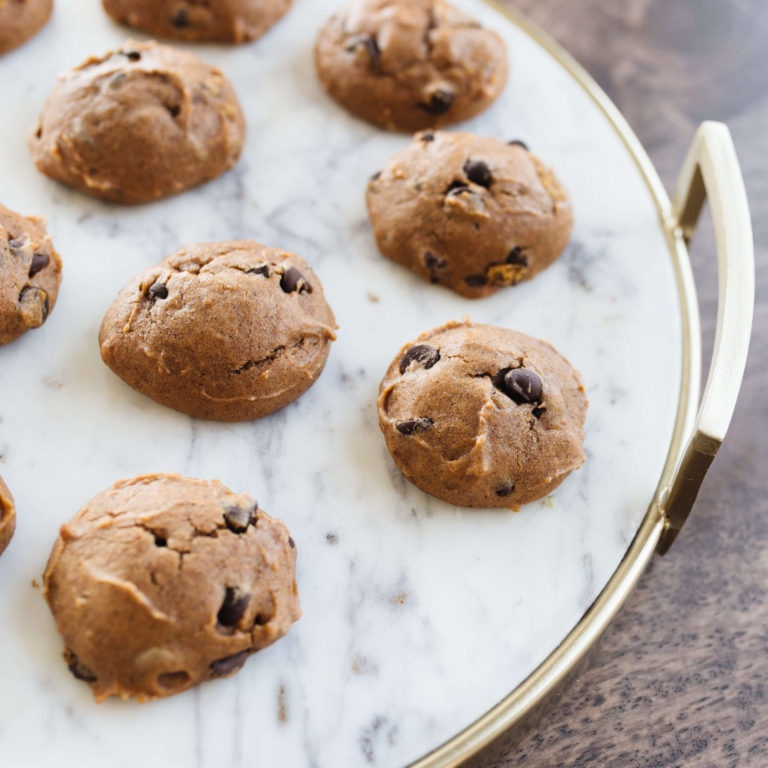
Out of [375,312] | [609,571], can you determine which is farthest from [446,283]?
[609,571]

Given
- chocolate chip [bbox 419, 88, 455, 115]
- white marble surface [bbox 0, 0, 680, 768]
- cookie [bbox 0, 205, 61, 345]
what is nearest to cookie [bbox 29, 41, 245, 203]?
white marble surface [bbox 0, 0, 680, 768]

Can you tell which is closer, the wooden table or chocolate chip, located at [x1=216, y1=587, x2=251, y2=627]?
chocolate chip, located at [x1=216, y1=587, x2=251, y2=627]

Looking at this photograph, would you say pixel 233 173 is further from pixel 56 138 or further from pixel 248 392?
pixel 248 392

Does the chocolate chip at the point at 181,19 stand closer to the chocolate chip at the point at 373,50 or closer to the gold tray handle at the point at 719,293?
the chocolate chip at the point at 373,50

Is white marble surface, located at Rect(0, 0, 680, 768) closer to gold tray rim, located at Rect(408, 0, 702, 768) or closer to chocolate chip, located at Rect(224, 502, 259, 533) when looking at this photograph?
gold tray rim, located at Rect(408, 0, 702, 768)

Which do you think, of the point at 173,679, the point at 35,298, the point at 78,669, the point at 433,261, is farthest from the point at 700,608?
the point at 35,298

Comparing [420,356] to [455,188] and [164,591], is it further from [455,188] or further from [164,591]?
[164,591]
